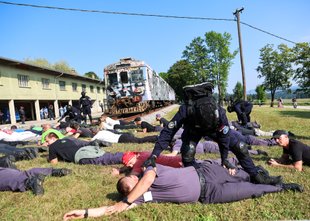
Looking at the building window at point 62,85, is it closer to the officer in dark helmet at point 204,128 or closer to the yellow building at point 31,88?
the yellow building at point 31,88

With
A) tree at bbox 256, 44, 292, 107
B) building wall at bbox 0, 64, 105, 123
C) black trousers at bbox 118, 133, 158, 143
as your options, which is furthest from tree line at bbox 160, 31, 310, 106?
black trousers at bbox 118, 133, 158, 143

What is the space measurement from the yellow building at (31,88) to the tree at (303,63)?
29.4 meters

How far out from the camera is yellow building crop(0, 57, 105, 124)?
21312 mm

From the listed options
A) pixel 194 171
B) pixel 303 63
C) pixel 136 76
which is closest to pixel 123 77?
pixel 136 76

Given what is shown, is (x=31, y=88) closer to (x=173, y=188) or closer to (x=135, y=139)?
(x=135, y=139)

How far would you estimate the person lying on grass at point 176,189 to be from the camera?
2.83 meters

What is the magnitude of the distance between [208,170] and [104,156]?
103 inches

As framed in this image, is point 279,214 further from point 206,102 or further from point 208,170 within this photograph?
point 206,102

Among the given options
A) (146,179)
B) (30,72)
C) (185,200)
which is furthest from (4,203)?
(30,72)

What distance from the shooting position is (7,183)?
3738 millimetres

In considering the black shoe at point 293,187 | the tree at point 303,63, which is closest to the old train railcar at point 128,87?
the black shoe at point 293,187

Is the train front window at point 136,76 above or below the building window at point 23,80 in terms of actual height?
below

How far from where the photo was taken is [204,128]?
3.36 metres

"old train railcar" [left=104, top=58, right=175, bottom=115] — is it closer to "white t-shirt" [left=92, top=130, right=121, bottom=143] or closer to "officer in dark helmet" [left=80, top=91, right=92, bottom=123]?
"officer in dark helmet" [left=80, top=91, right=92, bottom=123]
